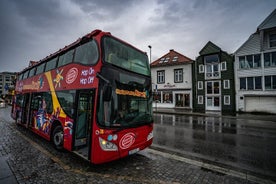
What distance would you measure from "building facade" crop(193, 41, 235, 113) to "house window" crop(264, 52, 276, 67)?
3.82 m

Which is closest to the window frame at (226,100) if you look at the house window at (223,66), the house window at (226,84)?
the house window at (226,84)

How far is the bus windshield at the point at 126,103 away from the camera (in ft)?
12.2

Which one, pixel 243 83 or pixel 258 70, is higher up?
pixel 258 70

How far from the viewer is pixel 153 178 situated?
3.49 metres

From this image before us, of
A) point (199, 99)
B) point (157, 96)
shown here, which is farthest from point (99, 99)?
point (157, 96)

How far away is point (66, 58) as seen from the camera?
5570 millimetres

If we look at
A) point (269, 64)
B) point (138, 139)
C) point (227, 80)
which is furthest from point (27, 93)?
point (269, 64)

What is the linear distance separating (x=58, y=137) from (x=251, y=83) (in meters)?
24.1

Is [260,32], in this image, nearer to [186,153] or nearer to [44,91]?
[186,153]

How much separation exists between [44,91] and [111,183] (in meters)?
5.45

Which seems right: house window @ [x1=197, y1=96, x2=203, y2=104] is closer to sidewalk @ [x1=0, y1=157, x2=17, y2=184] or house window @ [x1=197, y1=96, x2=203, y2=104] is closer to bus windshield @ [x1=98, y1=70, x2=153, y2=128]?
bus windshield @ [x1=98, y1=70, x2=153, y2=128]

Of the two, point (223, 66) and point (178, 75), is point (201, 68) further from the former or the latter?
point (178, 75)

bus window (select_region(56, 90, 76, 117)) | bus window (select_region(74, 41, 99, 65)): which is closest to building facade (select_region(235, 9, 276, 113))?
bus window (select_region(74, 41, 99, 65))

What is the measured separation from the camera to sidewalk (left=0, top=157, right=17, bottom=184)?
130 inches
